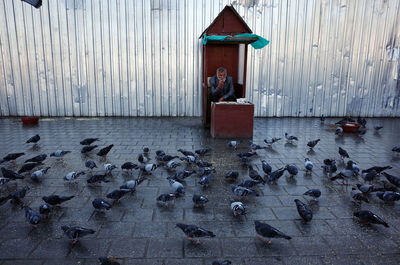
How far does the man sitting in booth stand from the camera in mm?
9680

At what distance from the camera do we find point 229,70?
10500 mm

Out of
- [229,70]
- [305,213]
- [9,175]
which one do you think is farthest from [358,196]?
[229,70]

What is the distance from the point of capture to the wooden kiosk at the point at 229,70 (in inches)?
335

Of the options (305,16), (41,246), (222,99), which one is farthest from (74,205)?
(305,16)

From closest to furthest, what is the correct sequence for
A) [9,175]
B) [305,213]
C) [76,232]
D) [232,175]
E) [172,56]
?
[76,232] < [305,213] < [9,175] < [232,175] < [172,56]

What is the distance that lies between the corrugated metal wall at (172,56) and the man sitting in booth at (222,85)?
97.9 inches

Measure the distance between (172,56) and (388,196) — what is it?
9.56 m

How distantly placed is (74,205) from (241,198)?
2.75 m

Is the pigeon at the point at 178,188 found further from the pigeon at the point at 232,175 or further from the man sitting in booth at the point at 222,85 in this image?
the man sitting in booth at the point at 222,85

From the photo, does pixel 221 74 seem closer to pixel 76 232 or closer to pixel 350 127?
pixel 350 127

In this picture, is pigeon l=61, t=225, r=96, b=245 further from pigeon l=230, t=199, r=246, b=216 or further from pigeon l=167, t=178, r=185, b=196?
pigeon l=230, t=199, r=246, b=216

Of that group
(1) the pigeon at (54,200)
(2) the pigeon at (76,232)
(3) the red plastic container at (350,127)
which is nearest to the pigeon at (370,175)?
(2) the pigeon at (76,232)

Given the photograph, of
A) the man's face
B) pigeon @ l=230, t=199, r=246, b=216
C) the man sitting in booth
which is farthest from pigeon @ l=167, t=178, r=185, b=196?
the man's face

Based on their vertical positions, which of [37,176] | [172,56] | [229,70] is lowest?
[37,176]
